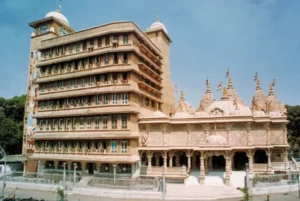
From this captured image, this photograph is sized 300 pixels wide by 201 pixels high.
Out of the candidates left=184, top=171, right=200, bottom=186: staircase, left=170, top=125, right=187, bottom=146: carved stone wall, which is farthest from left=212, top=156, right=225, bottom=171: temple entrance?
left=170, top=125, right=187, bottom=146: carved stone wall

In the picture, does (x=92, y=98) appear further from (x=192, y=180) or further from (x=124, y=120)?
(x=192, y=180)

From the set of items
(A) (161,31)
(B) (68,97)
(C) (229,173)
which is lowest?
(C) (229,173)

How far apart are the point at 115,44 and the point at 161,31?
16.4 m

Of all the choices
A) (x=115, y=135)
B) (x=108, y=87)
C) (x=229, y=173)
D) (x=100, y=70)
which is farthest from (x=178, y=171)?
(x=100, y=70)

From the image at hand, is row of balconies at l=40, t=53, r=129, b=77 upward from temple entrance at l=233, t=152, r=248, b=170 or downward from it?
upward

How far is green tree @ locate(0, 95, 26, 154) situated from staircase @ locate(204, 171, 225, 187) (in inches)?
1510

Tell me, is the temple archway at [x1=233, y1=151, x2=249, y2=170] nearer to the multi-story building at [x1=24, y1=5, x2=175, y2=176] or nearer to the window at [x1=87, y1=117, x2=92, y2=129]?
the multi-story building at [x1=24, y1=5, x2=175, y2=176]

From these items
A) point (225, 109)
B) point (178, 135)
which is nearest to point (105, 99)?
point (178, 135)

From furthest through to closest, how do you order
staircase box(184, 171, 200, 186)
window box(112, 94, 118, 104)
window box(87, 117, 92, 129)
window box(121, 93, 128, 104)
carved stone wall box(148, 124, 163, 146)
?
1. window box(87, 117, 92, 129)
2. carved stone wall box(148, 124, 163, 146)
3. window box(112, 94, 118, 104)
4. window box(121, 93, 128, 104)
5. staircase box(184, 171, 200, 186)

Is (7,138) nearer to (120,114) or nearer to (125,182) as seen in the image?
(120,114)

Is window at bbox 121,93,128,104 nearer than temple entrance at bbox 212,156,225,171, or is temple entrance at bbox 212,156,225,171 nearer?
window at bbox 121,93,128,104

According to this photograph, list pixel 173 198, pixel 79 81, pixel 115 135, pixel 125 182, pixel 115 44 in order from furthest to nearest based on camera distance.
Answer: pixel 79 81
pixel 115 44
pixel 115 135
pixel 125 182
pixel 173 198

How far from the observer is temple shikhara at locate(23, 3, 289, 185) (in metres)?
30.6

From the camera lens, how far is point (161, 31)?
153 feet
